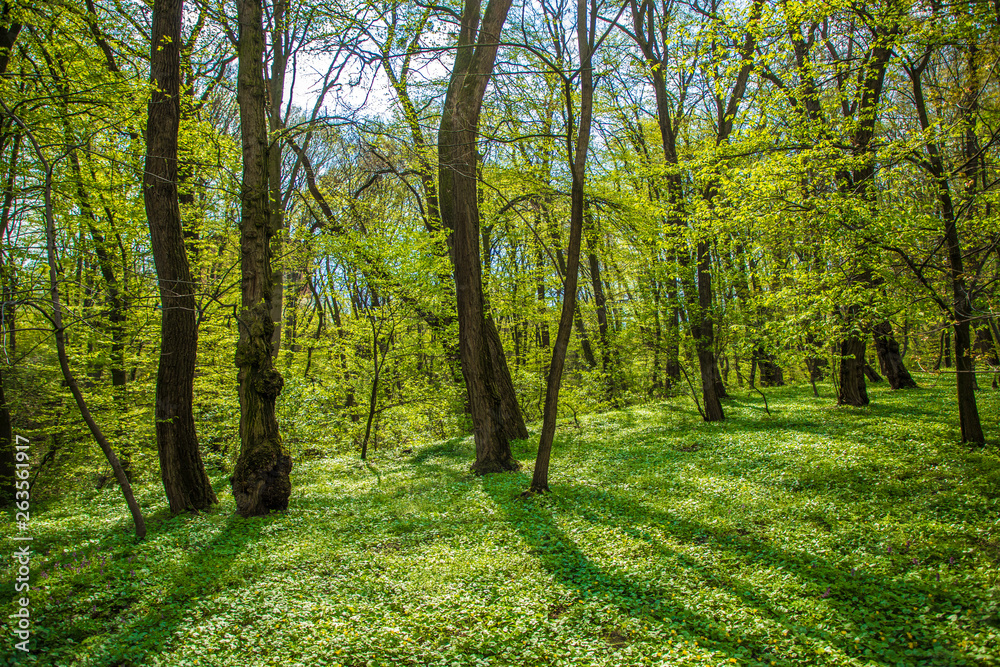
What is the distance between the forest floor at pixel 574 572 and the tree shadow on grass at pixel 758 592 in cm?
2

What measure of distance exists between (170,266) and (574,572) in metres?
6.45

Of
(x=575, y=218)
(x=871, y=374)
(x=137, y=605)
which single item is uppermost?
(x=575, y=218)

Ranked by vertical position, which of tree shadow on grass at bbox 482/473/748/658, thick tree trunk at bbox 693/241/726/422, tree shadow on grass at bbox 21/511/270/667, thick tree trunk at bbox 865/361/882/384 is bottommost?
tree shadow on grass at bbox 482/473/748/658

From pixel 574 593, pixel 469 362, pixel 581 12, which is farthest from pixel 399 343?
pixel 574 593

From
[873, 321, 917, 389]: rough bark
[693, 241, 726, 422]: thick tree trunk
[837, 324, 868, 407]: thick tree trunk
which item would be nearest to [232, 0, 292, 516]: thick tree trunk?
[693, 241, 726, 422]: thick tree trunk

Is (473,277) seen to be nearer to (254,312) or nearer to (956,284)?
(254,312)

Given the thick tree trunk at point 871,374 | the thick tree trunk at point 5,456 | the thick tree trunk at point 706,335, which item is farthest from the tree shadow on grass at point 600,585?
the thick tree trunk at point 871,374

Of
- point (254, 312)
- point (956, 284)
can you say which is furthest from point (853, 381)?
point (254, 312)

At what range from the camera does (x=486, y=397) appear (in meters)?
8.47

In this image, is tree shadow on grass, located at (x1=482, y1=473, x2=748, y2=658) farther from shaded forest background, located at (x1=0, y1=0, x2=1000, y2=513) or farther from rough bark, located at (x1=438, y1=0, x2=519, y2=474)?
rough bark, located at (x1=438, y1=0, x2=519, y2=474)

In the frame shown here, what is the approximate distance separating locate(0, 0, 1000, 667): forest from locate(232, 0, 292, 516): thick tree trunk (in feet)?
0.14

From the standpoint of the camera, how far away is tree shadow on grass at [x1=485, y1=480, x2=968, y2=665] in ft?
11.2

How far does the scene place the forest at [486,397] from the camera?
3900 mm

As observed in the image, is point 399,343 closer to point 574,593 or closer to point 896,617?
point 574,593
